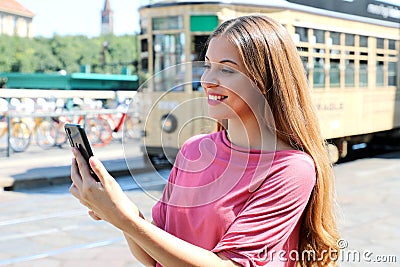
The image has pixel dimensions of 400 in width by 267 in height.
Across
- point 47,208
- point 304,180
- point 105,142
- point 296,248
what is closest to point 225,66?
point 304,180

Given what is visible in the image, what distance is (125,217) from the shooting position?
3.97 feet

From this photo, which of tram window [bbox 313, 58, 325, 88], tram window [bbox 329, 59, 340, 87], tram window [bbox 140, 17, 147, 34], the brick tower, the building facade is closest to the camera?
tram window [bbox 140, 17, 147, 34]

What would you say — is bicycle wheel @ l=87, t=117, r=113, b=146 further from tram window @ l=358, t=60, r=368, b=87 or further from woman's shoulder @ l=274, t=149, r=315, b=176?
woman's shoulder @ l=274, t=149, r=315, b=176

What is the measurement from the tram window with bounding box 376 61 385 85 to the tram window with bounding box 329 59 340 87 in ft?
5.71

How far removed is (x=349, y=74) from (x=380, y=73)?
1.50 meters

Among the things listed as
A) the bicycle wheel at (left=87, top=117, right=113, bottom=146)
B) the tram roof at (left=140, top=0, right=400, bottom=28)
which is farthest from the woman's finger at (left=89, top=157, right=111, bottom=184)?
the bicycle wheel at (left=87, top=117, right=113, bottom=146)

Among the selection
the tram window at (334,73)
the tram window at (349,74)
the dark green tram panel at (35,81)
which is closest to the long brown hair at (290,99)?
the tram window at (334,73)

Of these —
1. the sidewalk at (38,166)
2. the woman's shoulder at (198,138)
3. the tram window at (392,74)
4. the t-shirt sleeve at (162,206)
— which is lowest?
the sidewalk at (38,166)

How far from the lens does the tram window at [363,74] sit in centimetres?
1208

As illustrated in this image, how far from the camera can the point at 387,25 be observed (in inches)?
509

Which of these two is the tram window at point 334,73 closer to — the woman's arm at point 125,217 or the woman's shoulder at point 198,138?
the woman's shoulder at point 198,138

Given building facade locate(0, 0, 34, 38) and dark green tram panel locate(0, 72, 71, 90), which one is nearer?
dark green tram panel locate(0, 72, 71, 90)

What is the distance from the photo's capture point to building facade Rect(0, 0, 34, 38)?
65.9m

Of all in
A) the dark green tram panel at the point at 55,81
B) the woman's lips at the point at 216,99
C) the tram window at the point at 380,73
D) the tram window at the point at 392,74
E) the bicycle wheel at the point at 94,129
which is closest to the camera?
the woman's lips at the point at 216,99
